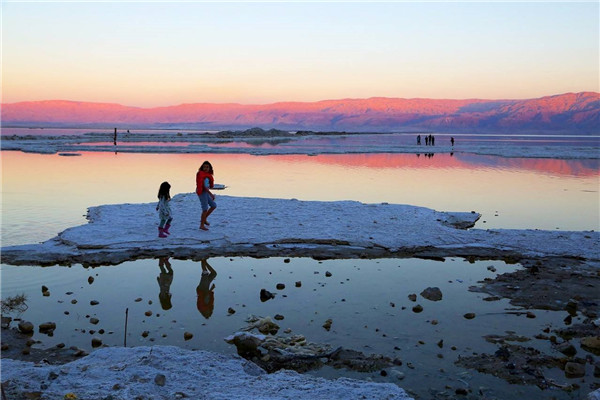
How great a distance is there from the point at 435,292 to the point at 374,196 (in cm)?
1204

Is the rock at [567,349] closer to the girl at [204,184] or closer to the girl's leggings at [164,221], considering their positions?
the girl at [204,184]

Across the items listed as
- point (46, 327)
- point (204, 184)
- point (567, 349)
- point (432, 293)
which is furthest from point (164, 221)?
point (567, 349)

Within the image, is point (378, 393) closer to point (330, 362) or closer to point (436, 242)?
point (330, 362)

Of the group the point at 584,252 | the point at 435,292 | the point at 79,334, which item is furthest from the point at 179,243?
the point at 584,252

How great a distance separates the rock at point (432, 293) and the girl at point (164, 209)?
5992 millimetres

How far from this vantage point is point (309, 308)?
329 inches

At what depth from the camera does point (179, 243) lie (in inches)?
463

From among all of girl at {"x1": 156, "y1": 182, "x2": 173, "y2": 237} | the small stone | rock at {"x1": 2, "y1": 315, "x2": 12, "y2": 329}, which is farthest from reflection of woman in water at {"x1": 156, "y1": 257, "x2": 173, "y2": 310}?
the small stone

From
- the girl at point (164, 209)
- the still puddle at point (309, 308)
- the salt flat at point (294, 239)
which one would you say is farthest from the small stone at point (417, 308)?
the girl at point (164, 209)

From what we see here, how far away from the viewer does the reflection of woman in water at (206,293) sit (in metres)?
8.30

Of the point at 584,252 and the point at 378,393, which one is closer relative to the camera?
the point at 378,393

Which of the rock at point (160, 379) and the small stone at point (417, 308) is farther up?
the rock at point (160, 379)

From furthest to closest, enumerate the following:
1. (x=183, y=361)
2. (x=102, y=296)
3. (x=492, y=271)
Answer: (x=492, y=271) → (x=102, y=296) → (x=183, y=361)

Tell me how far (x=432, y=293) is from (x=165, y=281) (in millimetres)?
4746
